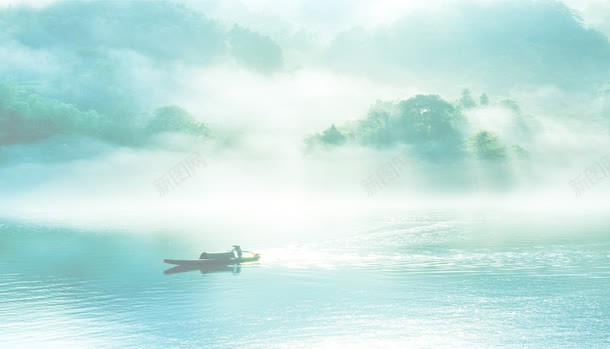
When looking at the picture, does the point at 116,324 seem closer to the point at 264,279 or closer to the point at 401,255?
the point at 264,279

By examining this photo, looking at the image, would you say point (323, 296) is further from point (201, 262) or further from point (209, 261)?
point (201, 262)

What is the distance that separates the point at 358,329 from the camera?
156 feet

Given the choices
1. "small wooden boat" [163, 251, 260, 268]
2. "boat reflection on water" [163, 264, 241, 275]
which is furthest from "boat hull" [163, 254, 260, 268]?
"boat reflection on water" [163, 264, 241, 275]

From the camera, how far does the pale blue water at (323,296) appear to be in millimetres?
45363

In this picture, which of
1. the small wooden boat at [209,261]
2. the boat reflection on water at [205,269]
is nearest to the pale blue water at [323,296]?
the boat reflection on water at [205,269]

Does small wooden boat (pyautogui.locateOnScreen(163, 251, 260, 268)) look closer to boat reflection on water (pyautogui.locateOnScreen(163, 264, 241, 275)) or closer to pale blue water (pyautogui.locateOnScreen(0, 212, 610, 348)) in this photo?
boat reflection on water (pyautogui.locateOnScreen(163, 264, 241, 275))

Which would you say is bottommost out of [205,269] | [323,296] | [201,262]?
[323,296]

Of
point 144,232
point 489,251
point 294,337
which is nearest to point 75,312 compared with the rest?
point 294,337

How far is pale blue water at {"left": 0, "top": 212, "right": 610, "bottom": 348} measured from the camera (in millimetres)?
45363

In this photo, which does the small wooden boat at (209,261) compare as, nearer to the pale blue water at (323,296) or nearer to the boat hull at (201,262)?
the boat hull at (201,262)

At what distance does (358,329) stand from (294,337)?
5278mm

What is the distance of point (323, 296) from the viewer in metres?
58.4

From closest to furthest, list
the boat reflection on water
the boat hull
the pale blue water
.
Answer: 1. the pale blue water
2. the boat reflection on water
3. the boat hull

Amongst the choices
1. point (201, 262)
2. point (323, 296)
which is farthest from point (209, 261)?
point (323, 296)
